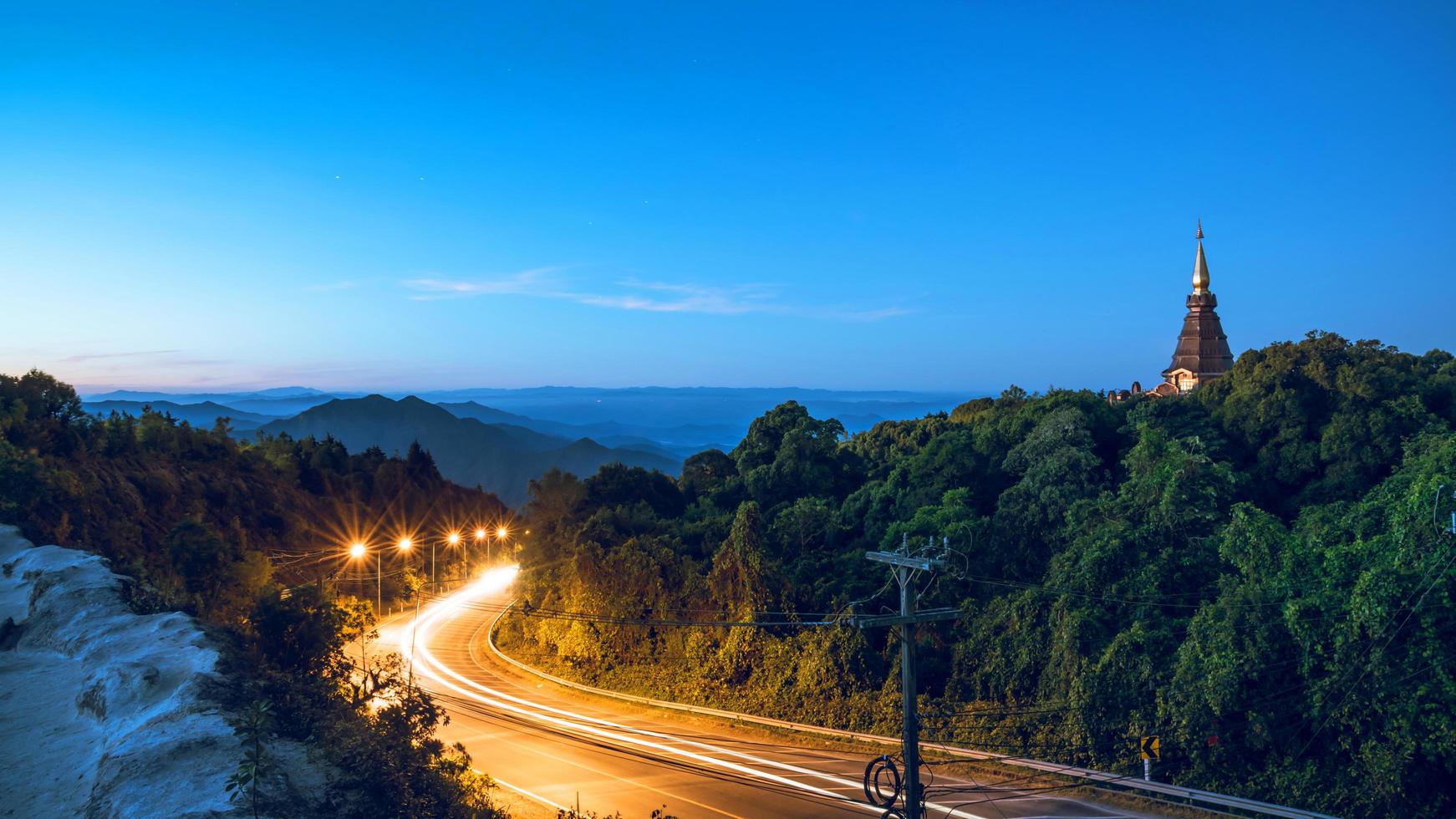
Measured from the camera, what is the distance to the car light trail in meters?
22.5

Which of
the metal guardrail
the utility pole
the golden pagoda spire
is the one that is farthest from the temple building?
the utility pole

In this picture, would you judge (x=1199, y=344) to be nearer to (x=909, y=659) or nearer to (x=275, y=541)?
(x=909, y=659)

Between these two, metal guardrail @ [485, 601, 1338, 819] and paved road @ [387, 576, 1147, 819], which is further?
paved road @ [387, 576, 1147, 819]

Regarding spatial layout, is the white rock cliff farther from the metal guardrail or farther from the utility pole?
the metal guardrail

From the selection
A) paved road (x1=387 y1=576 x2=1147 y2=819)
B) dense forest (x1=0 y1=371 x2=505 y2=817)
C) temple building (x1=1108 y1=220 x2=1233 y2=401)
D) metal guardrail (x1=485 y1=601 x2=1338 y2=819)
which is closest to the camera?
dense forest (x1=0 y1=371 x2=505 y2=817)

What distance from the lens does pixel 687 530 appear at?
39.5 metres

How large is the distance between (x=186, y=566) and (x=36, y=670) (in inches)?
515

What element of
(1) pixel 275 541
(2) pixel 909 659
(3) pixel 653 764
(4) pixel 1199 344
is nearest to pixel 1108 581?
(2) pixel 909 659

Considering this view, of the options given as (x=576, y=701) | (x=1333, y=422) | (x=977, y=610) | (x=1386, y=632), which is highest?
(x=1333, y=422)

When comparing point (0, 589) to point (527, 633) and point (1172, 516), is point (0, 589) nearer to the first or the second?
point (527, 633)

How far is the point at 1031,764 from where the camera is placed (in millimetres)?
23344

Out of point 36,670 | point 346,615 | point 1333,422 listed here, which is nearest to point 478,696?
point 346,615

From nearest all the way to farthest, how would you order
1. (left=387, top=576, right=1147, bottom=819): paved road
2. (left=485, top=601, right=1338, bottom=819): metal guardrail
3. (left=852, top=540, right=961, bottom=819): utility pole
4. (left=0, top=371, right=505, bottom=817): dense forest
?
(left=852, top=540, right=961, bottom=819): utility pole → (left=0, top=371, right=505, bottom=817): dense forest → (left=485, top=601, right=1338, bottom=819): metal guardrail → (left=387, top=576, right=1147, bottom=819): paved road

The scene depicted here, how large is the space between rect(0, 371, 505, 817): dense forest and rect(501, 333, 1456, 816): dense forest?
10.4 m
